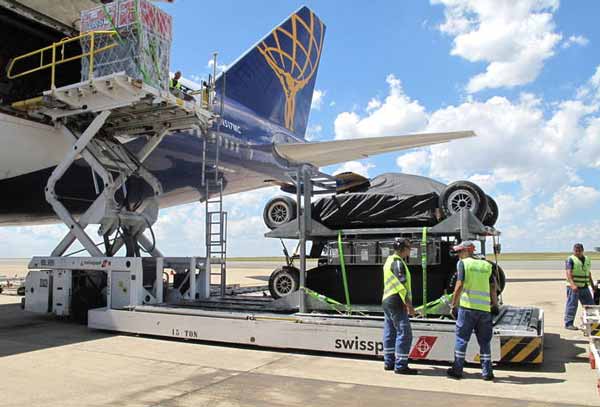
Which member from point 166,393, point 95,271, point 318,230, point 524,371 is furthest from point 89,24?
point 524,371

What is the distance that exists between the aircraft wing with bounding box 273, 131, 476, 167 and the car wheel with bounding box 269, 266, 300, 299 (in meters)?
5.82

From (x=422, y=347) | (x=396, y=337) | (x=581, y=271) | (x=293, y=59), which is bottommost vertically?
(x=422, y=347)

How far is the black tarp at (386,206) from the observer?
25.6 ft

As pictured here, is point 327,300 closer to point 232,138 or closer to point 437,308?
point 437,308

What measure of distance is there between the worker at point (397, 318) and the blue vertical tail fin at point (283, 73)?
467 inches

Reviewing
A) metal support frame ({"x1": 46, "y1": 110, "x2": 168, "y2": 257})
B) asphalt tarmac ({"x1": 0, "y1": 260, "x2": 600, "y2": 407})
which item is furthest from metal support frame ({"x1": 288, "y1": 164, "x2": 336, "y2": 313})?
metal support frame ({"x1": 46, "y1": 110, "x2": 168, "y2": 257})

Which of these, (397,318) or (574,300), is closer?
(397,318)

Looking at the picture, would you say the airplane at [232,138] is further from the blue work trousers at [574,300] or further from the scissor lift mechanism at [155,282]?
the blue work trousers at [574,300]

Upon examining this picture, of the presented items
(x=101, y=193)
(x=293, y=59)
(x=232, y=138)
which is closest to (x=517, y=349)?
(x=101, y=193)

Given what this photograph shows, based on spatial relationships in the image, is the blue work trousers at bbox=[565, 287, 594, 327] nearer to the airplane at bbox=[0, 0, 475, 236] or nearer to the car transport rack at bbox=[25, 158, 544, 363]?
the car transport rack at bbox=[25, 158, 544, 363]

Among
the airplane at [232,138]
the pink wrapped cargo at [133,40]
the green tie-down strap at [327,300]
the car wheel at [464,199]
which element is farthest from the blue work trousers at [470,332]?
the pink wrapped cargo at [133,40]

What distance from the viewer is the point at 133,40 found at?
9086 mm

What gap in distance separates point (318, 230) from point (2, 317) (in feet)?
25.0

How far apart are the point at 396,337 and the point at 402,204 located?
2319 millimetres
